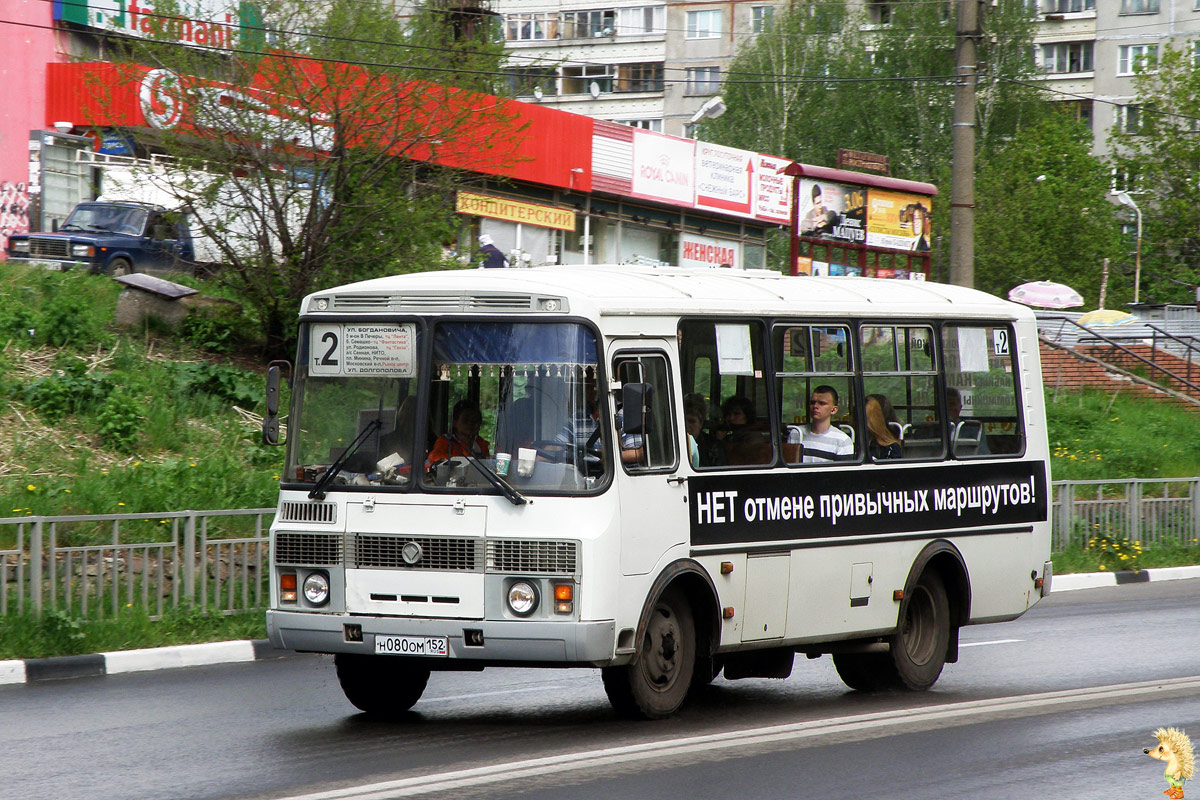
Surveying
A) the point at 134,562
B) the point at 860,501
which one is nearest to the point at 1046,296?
the point at 860,501

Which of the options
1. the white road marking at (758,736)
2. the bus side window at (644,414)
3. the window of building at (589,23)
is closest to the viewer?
the white road marking at (758,736)

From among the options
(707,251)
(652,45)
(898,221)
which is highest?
(652,45)

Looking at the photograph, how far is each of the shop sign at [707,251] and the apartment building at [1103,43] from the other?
3395cm

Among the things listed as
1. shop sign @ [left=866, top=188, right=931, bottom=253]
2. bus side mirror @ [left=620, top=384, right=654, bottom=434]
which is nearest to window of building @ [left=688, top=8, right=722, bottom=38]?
shop sign @ [left=866, top=188, right=931, bottom=253]

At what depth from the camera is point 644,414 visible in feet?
29.2

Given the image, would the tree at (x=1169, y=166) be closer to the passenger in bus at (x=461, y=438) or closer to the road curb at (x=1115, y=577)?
the road curb at (x=1115, y=577)

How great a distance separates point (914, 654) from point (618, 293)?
12.9 feet

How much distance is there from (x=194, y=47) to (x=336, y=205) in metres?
2.66

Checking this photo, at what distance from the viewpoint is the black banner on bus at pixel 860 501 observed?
31.3 feet

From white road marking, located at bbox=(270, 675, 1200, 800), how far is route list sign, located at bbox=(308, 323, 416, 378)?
2501mm

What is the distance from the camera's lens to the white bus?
27.9 feet

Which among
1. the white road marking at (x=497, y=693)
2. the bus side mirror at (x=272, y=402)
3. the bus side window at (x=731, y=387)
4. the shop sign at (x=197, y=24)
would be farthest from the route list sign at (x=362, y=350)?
A: the shop sign at (x=197, y=24)

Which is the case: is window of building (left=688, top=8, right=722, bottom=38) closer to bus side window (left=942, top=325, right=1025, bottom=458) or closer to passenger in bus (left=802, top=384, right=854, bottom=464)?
bus side window (left=942, top=325, right=1025, bottom=458)

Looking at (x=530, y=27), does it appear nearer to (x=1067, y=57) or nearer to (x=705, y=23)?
(x=705, y=23)
